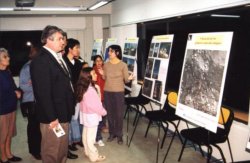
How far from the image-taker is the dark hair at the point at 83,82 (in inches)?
138

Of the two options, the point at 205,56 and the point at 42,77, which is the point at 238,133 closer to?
the point at 205,56

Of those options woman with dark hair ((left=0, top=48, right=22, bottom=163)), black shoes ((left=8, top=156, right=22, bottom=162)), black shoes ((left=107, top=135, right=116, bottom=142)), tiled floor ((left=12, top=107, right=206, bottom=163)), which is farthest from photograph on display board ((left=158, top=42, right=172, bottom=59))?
black shoes ((left=8, top=156, right=22, bottom=162))

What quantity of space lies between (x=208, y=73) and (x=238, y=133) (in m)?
1.13

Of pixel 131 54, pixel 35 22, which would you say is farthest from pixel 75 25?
pixel 131 54

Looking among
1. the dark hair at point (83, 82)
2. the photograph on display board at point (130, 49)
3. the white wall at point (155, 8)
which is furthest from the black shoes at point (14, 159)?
the white wall at point (155, 8)

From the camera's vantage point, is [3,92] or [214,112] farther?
[3,92]

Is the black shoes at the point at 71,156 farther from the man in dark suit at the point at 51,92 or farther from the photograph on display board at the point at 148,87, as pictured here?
the photograph on display board at the point at 148,87

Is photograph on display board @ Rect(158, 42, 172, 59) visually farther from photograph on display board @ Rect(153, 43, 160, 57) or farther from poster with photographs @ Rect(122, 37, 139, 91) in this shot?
poster with photographs @ Rect(122, 37, 139, 91)

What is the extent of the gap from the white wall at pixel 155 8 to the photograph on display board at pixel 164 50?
731mm

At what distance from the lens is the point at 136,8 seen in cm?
651

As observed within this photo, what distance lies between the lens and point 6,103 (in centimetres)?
346

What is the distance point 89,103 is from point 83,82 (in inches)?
11.4

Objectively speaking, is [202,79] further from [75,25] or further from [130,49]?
[75,25]

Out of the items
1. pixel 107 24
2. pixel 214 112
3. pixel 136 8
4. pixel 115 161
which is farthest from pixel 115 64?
pixel 107 24
